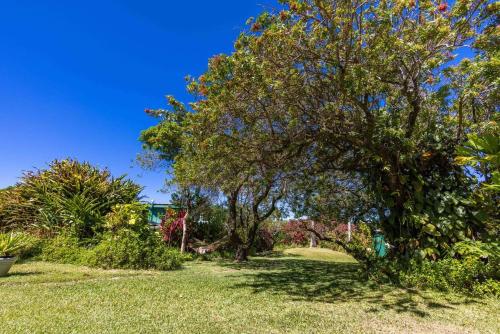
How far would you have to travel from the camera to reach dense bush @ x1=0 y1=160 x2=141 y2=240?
11984 millimetres

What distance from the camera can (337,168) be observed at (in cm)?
964

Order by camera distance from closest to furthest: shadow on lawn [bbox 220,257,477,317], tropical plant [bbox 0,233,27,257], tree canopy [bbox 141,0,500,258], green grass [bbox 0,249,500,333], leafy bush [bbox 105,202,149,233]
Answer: green grass [bbox 0,249,500,333] < shadow on lawn [bbox 220,257,477,317] < tree canopy [bbox 141,0,500,258] < tropical plant [bbox 0,233,27,257] < leafy bush [bbox 105,202,149,233]

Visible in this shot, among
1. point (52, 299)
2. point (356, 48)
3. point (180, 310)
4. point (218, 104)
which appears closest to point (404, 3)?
point (356, 48)

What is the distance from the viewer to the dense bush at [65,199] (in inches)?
472

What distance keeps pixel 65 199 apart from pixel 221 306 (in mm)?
9242

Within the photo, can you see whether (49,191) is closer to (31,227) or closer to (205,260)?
(31,227)

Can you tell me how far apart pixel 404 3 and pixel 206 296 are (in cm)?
645

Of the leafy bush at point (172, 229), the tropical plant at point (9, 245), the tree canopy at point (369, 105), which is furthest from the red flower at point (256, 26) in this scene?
the leafy bush at point (172, 229)

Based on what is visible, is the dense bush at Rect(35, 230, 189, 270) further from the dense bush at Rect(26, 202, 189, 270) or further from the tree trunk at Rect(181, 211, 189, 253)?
the tree trunk at Rect(181, 211, 189, 253)

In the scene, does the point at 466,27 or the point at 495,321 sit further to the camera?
the point at 466,27

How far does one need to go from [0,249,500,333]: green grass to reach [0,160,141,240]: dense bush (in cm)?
384

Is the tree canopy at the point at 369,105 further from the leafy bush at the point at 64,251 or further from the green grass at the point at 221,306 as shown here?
the leafy bush at the point at 64,251

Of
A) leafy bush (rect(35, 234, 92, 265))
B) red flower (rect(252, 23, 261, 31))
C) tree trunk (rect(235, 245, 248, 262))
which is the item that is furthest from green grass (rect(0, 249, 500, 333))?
red flower (rect(252, 23, 261, 31))

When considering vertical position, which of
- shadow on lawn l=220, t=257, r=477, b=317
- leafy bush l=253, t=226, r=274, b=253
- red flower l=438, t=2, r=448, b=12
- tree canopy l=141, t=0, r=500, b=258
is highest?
red flower l=438, t=2, r=448, b=12
